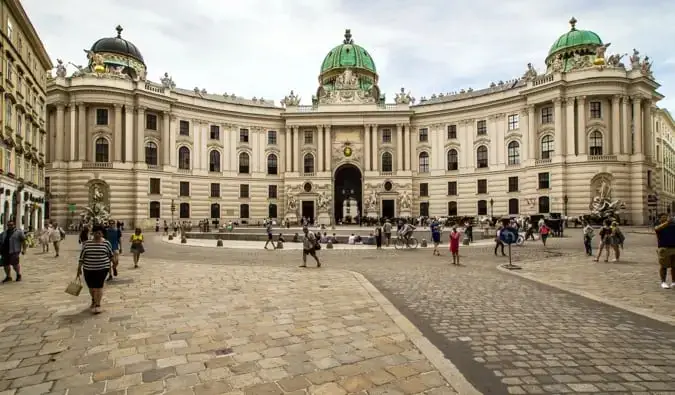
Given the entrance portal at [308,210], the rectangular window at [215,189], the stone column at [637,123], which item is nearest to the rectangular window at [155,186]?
the rectangular window at [215,189]

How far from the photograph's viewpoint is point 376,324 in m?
7.40

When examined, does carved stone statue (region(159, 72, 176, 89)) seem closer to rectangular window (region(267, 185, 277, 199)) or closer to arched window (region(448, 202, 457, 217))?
rectangular window (region(267, 185, 277, 199))

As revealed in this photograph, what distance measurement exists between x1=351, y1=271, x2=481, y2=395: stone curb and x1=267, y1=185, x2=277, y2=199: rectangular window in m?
51.1

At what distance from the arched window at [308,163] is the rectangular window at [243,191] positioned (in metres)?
9.07

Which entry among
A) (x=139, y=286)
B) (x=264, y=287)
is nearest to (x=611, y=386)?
(x=264, y=287)

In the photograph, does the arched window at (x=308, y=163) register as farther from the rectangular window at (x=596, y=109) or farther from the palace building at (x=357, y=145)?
the rectangular window at (x=596, y=109)

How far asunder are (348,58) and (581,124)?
36896 mm

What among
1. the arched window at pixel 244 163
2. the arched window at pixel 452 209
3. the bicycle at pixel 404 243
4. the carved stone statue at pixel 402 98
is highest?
the carved stone statue at pixel 402 98

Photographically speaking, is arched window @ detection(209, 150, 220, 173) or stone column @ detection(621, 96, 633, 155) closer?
stone column @ detection(621, 96, 633, 155)

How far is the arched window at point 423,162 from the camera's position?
193 ft

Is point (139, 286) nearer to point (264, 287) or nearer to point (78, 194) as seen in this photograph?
point (264, 287)

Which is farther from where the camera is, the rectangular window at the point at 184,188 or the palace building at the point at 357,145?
the rectangular window at the point at 184,188

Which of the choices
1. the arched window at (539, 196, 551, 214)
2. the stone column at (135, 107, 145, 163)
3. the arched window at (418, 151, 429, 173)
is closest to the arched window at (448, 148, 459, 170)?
the arched window at (418, 151, 429, 173)

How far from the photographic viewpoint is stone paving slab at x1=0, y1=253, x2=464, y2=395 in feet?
15.9
